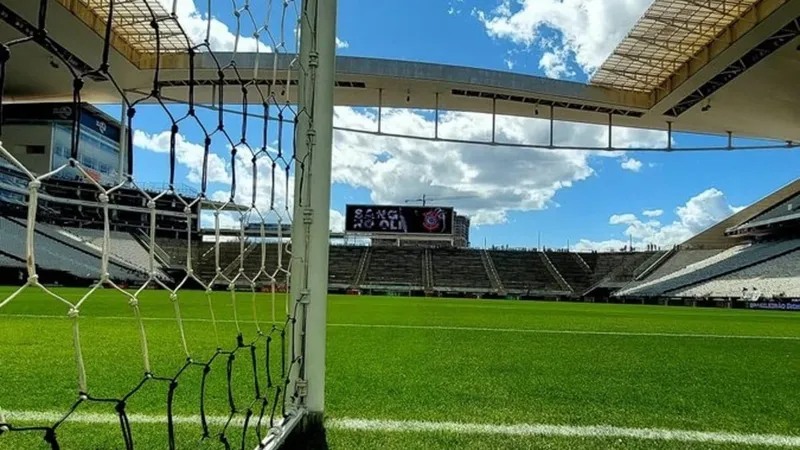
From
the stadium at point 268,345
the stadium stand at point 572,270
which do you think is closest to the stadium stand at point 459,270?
the stadium stand at point 572,270

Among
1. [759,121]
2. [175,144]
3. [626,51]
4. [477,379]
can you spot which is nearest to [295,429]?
[175,144]

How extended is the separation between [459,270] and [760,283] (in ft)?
50.8

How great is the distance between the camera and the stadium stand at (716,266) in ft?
74.3

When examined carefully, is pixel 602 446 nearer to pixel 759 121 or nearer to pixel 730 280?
pixel 759 121

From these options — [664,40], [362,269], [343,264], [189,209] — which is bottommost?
[362,269]

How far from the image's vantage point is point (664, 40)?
1158cm

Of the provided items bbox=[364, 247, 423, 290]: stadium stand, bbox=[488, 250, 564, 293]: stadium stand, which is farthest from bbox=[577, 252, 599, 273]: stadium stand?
bbox=[364, 247, 423, 290]: stadium stand

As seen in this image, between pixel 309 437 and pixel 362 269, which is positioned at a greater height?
pixel 309 437

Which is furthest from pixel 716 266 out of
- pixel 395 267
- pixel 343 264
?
pixel 343 264

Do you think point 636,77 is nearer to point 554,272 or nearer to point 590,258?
point 554,272

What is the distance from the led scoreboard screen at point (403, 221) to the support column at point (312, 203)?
91.7ft

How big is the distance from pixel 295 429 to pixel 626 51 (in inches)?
488

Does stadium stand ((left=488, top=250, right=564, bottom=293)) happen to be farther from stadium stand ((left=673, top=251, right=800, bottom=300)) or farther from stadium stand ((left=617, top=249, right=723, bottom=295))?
stadium stand ((left=673, top=251, right=800, bottom=300))

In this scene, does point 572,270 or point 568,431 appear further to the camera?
point 572,270
